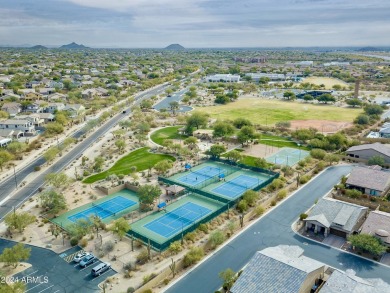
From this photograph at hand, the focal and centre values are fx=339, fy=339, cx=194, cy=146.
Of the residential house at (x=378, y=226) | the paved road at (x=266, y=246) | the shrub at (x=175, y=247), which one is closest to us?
the paved road at (x=266, y=246)

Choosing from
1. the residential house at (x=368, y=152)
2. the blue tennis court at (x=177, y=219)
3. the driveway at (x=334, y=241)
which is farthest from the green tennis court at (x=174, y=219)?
the residential house at (x=368, y=152)

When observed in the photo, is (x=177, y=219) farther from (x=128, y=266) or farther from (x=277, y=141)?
(x=277, y=141)

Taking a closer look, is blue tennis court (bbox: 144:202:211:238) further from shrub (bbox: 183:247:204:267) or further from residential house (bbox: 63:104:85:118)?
residential house (bbox: 63:104:85:118)

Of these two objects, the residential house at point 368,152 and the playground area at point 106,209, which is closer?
the playground area at point 106,209

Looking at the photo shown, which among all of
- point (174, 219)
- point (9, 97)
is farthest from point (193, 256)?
point (9, 97)

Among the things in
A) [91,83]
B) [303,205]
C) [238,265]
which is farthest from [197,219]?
[91,83]

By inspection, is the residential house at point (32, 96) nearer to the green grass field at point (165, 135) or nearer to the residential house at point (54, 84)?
the residential house at point (54, 84)

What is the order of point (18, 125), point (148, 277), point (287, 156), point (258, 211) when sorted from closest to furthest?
point (148, 277), point (258, 211), point (287, 156), point (18, 125)
